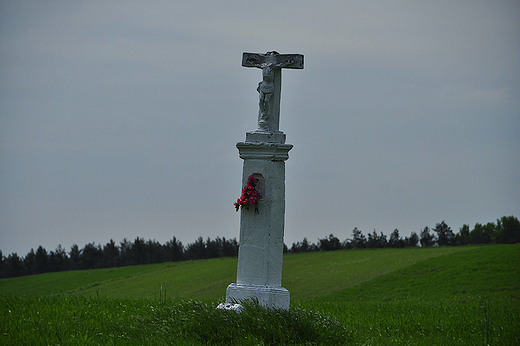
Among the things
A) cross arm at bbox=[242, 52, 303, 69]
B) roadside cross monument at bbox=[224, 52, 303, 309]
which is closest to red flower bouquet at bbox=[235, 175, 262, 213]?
roadside cross monument at bbox=[224, 52, 303, 309]

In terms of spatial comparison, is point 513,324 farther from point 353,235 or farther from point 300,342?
point 353,235

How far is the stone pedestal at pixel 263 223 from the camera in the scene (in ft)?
36.0

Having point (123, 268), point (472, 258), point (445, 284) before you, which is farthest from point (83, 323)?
point (123, 268)

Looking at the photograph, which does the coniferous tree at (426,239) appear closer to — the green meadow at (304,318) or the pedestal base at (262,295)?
the green meadow at (304,318)

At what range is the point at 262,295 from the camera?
35.3 feet

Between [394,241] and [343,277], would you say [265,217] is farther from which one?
[394,241]

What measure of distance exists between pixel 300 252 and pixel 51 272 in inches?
870

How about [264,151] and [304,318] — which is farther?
[264,151]

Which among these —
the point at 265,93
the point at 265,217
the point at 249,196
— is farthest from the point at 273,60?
the point at 265,217

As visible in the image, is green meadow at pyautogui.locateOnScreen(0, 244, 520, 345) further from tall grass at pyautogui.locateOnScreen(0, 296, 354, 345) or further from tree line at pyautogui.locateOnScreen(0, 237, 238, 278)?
tree line at pyautogui.locateOnScreen(0, 237, 238, 278)

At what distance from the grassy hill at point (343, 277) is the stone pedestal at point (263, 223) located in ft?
33.4

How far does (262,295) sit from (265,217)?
1.45 meters

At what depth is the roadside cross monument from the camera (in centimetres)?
1095

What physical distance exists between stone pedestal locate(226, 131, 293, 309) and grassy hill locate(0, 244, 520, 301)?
10.2m
